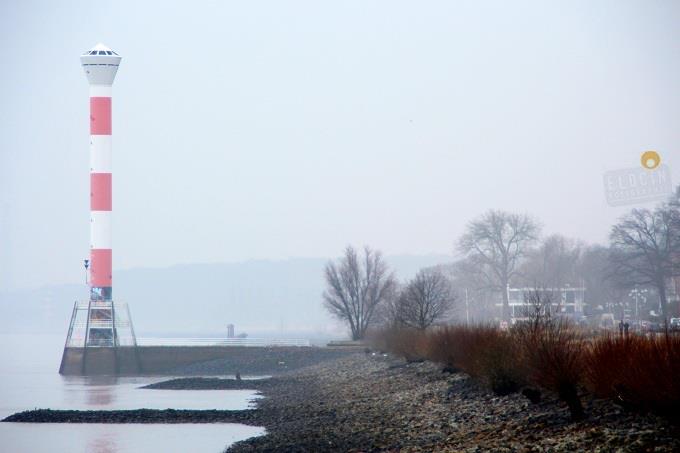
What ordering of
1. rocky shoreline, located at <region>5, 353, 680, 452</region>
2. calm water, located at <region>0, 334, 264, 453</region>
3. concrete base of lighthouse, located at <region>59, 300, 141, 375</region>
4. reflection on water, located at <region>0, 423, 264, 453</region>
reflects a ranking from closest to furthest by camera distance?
rocky shoreline, located at <region>5, 353, 680, 452</region>
reflection on water, located at <region>0, 423, 264, 453</region>
calm water, located at <region>0, 334, 264, 453</region>
concrete base of lighthouse, located at <region>59, 300, 141, 375</region>

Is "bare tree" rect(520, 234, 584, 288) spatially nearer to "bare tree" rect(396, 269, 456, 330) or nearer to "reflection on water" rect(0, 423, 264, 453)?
"bare tree" rect(396, 269, 456, 330)

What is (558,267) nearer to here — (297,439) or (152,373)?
(152,373)

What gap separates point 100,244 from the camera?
82.4 metres

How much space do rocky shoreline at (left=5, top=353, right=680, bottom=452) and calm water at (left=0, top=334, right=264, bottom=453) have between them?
5.36ft

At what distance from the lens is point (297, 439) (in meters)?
29.3

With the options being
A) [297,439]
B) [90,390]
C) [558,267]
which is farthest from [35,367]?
[297,439]

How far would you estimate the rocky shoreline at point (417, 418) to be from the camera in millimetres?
19047

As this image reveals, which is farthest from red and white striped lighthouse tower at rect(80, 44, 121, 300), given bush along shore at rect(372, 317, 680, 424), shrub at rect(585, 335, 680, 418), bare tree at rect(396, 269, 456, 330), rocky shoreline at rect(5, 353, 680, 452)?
shrub at rect(585, 335, 680, 418)

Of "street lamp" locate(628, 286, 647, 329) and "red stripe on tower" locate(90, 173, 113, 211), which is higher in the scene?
"red stripe on tower" locate(90, 173, 113, 211)

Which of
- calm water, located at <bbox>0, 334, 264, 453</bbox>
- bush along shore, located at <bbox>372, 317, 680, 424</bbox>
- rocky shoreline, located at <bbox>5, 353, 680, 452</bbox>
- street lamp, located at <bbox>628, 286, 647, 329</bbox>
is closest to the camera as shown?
bush along shore, located at <bbox>372, 317, 680, 424</bbox>

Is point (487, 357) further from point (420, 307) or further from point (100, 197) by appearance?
point (100, 197)

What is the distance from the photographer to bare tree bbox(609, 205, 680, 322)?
68812 mm

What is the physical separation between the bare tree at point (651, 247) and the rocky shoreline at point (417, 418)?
2214 cm

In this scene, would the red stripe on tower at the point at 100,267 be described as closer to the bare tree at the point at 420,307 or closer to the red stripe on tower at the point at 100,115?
the red stripe on tower at the point at 100,115
